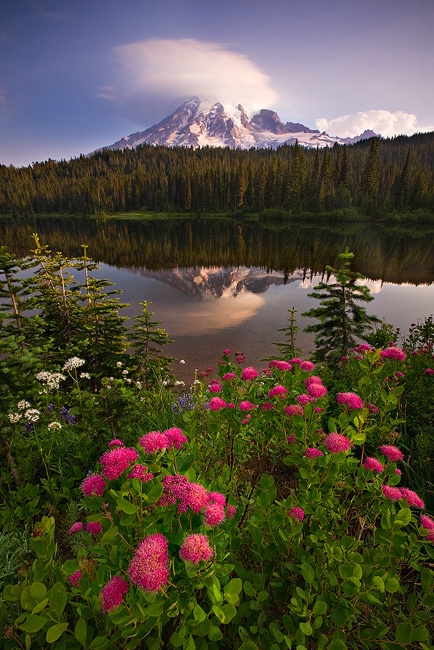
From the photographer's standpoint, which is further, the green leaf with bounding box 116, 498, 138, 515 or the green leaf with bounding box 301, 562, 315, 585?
the green leaf with bounding box 301, 562, 315, 585

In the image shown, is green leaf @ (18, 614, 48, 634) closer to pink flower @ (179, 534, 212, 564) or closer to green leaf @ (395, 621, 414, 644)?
pink flower @ (179, 534, 212, 564)

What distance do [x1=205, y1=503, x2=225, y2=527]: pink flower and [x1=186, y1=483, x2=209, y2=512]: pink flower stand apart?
7 centimetres

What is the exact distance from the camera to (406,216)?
75125 millimetres

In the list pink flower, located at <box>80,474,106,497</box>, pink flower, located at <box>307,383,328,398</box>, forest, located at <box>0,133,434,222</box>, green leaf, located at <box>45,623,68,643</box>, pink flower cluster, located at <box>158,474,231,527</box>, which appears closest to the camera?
green leaf, located at <box>45,623,68,643</box>

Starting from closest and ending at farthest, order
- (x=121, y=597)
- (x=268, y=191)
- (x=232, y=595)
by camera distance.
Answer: (x=121, y=597), (x=232, y=595), (x=268, y=191)

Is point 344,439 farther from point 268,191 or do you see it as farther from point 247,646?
point 268,191

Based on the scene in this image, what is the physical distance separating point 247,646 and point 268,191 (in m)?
103

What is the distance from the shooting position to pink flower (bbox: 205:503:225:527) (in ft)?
4.66

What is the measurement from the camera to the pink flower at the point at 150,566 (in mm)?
1172

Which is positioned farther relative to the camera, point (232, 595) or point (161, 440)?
point (161, 440)

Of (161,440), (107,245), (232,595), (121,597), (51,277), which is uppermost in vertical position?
(161,440)

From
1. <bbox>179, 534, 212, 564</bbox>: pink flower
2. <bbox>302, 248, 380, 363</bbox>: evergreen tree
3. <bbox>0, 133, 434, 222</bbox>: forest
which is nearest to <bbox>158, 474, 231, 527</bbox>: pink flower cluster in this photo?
<bbox>179, 534, 212, 564</bbox>: pink flower

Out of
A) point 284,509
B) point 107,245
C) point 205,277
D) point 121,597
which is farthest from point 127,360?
point 107,245

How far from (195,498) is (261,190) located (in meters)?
104
